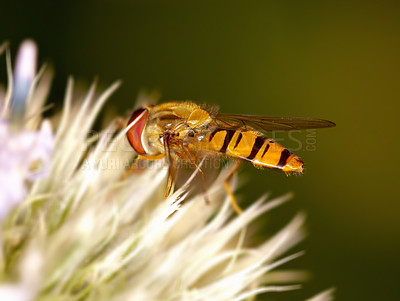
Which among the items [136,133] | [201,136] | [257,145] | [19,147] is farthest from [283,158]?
[19,147]

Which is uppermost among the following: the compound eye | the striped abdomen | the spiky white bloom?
the compound eye

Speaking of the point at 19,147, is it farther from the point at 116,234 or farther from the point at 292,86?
the point at 292,86

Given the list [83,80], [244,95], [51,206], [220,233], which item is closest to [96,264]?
[51,206]

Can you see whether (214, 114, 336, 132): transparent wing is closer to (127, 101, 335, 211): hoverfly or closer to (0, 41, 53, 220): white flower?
(127, 101, 335, 211): hoverfly

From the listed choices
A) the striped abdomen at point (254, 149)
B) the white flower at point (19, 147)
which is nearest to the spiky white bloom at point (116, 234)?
the white flower at point (19, 147)

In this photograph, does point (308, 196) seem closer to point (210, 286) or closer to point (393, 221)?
point (393, 221)

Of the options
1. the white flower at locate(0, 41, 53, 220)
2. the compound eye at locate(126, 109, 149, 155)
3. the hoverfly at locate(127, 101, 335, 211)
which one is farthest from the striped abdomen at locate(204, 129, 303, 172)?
the white flower at locate(0, 41, 53, 220)

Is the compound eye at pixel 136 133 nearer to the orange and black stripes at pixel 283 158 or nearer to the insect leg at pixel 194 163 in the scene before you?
the insect leg at pixel 194 163
